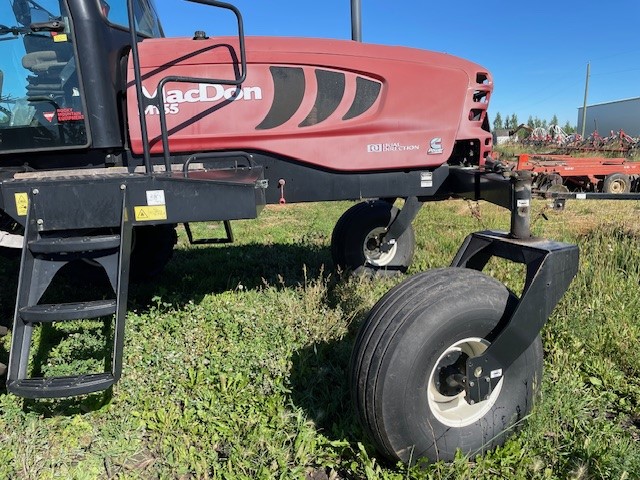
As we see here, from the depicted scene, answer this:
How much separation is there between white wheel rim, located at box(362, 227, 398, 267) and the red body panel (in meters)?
1.53

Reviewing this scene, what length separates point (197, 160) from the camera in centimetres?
317

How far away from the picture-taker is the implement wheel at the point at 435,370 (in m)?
1.98

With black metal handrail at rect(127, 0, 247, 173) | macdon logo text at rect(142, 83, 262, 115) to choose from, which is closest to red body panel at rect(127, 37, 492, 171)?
macdon logo text at rect(142, 83, 262, 115)

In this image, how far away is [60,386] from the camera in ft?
6.85

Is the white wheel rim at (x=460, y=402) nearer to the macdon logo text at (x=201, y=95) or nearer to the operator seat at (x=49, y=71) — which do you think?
the macdon logo text at (x=201, y=95)

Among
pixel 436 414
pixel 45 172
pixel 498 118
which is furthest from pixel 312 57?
pixel 498 118

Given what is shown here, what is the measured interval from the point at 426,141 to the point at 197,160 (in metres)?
1.51

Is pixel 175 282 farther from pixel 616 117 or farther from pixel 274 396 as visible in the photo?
pixel 616 117

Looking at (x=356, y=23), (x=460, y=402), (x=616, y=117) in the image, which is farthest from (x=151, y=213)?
(x=616, y=117)

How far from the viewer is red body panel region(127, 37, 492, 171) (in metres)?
3.09

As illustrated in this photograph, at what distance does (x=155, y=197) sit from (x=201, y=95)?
0.92 metres

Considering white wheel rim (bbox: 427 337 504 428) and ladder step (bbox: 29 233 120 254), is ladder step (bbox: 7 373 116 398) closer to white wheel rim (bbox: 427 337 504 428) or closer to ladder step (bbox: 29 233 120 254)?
ladder step (bbox: 29 233 120 254)

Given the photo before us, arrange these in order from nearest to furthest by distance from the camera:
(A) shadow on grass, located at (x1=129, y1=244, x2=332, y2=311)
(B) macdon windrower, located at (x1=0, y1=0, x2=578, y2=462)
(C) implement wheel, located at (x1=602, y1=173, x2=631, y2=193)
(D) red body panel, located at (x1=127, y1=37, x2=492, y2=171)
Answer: (B) macdon windrower, located at (x1=0, y1=0, x2=578, y2=462) → (D) red body panel, located at (x1=127, y1=37, x2=492, y2=171) → (A) shadow on grass, located at (x1=129, y1=244, x2=332, y2=311) → (C) implement wheel, located at (x1=602, y1=173, x2=631, y2=193)

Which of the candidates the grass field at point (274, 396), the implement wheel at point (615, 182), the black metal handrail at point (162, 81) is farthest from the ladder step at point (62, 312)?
the implement wheel at point (615, 182)
